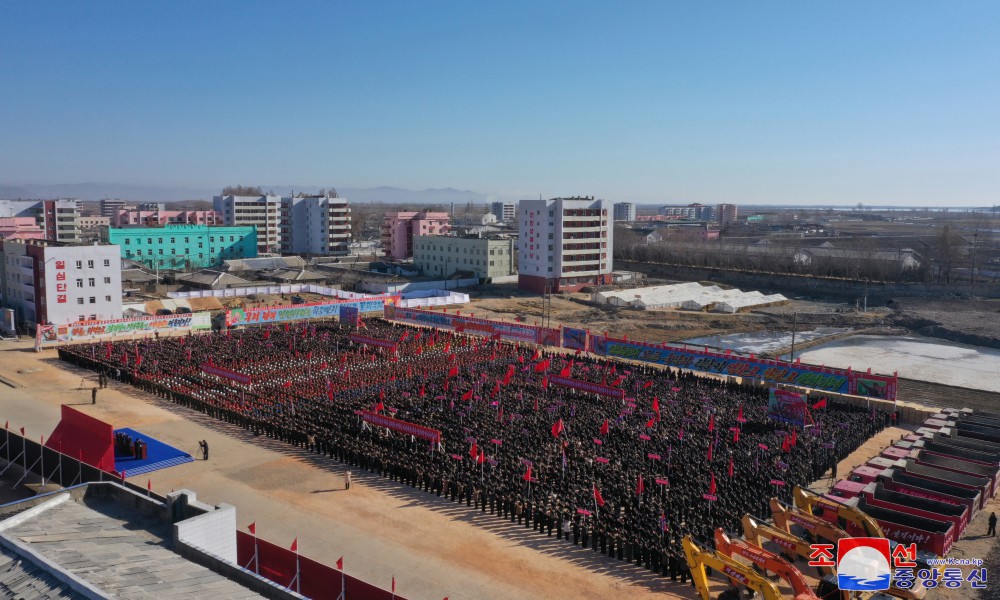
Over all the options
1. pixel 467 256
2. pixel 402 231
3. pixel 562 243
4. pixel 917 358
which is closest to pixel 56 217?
pixel 402 231

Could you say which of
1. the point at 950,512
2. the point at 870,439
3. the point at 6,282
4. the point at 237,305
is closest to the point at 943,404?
the point at 870,439

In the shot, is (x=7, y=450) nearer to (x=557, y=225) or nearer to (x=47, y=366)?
(x=47, y=366)

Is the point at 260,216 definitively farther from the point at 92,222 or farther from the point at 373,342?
the point at 373,342

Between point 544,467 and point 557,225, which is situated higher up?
point 557,225

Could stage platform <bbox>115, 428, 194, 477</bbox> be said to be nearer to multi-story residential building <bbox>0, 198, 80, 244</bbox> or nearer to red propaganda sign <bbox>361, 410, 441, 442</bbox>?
red propaganda sign <bbox>361, 410, 441, 442</bbox>

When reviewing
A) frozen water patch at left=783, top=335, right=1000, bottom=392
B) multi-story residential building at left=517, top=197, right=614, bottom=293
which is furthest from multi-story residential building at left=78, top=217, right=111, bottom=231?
frozen water patch at left=783, top=335, right=1000, bottom=392

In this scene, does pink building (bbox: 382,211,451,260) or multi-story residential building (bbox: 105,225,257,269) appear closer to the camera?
multi-story residential building (bbox: 105,225,257,269)
